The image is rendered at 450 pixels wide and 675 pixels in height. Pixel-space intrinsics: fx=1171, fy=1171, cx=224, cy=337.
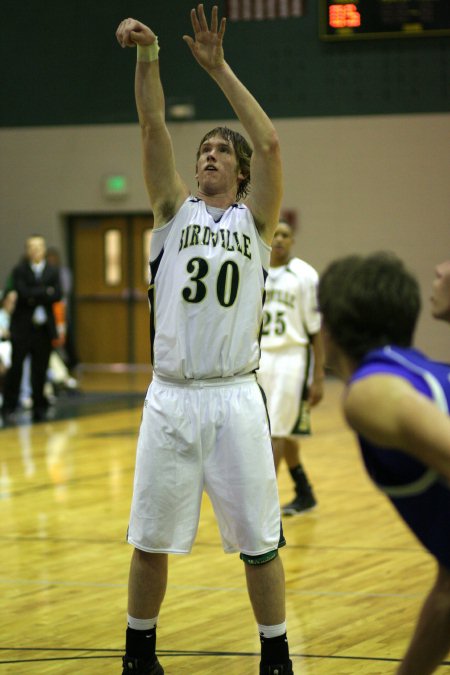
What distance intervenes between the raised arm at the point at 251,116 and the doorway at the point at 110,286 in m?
13.4

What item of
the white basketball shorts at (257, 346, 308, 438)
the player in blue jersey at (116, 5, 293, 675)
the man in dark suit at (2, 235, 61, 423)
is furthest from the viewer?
the man in dark suit at (2, 235, 61, 423)

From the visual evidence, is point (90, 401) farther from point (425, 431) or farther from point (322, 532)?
point (425, 431)

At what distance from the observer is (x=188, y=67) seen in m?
15.2

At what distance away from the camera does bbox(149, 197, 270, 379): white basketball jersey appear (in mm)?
3596

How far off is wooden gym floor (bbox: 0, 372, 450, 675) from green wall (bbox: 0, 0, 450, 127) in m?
6.57

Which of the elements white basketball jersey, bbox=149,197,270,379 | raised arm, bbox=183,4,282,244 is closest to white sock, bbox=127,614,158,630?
white basketball jersey, bbox=149,197,270,379

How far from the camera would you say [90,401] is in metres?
13.2

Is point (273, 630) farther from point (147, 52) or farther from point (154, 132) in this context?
point (147, 52)

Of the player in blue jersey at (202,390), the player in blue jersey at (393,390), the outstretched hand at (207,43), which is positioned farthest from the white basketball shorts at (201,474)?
the player in blue jersey at (393,390)

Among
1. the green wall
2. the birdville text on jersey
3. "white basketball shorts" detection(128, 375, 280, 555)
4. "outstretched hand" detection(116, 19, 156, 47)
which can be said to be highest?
the green wall

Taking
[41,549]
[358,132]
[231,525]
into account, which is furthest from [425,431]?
[358,132]

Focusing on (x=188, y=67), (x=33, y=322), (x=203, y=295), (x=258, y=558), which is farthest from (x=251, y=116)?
(x=188, y=67)

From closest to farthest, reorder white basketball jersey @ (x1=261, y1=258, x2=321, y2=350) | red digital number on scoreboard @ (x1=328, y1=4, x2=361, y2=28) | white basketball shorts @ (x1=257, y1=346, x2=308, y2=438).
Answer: white basketball shorts @ (x1=257, y1=346, x2=308, y2=438) → white basketball jersey @ (x1=261, y1=258, x2=321, y2=350) → red digital number on scoreboard @ (x1=328, y1=4, x2=361, y2=28)

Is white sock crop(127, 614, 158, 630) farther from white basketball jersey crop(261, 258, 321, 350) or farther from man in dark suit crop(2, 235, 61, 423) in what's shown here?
man in dark suit crop(2, 235, 61, 423)
